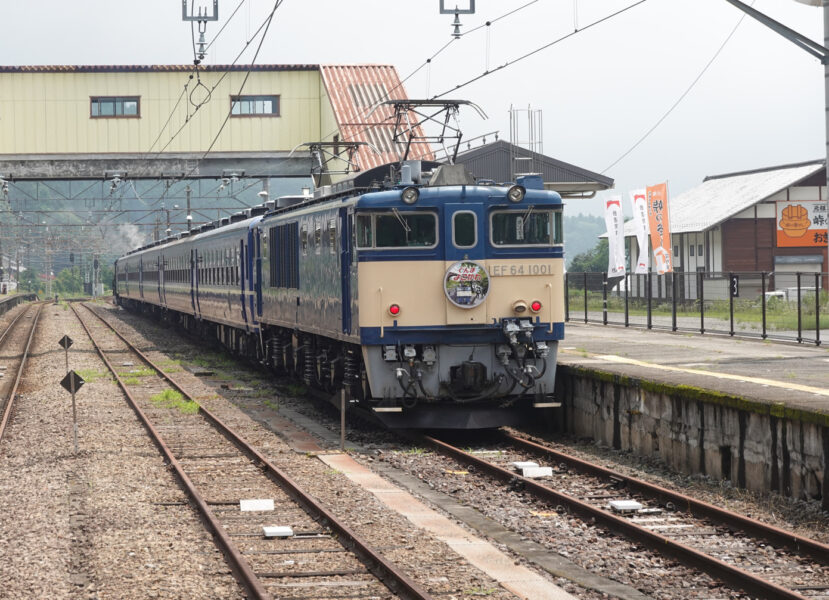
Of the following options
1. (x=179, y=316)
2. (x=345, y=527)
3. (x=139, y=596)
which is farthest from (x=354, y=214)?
(x=179, y=316)

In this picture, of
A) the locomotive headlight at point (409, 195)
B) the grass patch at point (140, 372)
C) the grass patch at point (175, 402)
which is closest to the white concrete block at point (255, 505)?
the locomotive headlight at point (409, 195)

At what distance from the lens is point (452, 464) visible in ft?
45.6

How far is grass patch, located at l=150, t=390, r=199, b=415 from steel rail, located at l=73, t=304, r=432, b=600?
2955 mm

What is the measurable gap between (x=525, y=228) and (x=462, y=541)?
653 cm

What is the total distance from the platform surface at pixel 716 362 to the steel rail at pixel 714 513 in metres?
1.39

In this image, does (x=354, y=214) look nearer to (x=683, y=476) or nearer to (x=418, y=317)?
(x=418, y=317)

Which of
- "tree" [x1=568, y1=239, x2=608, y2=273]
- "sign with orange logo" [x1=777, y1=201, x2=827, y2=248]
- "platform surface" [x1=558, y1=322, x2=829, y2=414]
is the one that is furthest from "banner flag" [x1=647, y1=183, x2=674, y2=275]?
"tree" [x1=568, y1=239, x2=608, y2=273]

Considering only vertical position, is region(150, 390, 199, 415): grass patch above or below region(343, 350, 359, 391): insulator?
below

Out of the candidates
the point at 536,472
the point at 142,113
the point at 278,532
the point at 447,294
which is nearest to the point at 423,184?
the point at 447,294

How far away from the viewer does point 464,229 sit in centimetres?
1531

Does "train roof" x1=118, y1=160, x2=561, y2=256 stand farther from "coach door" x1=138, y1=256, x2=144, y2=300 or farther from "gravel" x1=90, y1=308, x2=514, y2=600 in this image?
"coach door" x1=138, y1=256, x2=144, y2=300

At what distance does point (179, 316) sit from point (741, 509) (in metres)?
34.9

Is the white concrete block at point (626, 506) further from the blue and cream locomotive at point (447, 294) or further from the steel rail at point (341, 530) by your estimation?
the blue and cream locomotive at point (447, 294)

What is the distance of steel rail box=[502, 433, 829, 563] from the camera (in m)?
8.91
